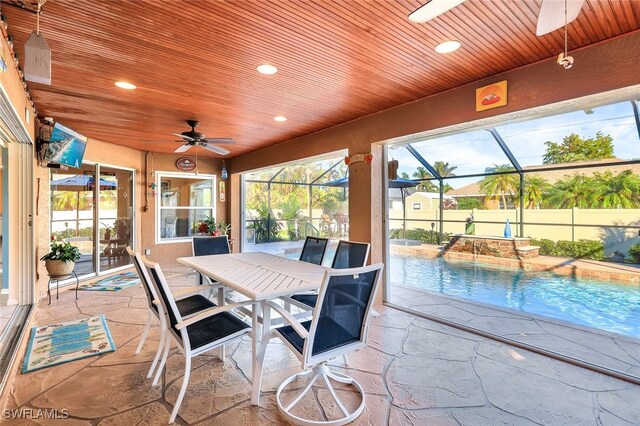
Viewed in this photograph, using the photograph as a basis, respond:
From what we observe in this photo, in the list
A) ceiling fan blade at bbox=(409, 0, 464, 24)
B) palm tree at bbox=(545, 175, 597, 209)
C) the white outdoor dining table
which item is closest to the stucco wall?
the white outdoor dining table

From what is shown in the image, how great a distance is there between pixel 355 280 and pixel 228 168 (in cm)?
669

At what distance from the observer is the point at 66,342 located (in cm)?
298

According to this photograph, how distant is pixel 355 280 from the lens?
179cm

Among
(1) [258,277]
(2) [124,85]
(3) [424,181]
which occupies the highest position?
(2) [124,85]

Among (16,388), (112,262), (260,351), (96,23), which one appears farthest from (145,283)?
(112,262)

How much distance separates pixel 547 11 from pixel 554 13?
0.12ft

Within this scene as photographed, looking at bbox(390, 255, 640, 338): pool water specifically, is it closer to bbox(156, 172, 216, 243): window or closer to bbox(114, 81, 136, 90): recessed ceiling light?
bbox(114, 81, 136, 90): recessed ceiling light

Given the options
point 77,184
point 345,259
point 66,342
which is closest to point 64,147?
point 77,184

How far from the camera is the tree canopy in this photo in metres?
4.93

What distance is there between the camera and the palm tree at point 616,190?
496 centimetres

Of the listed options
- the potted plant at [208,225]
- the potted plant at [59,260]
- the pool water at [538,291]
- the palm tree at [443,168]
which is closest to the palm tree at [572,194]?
the pool water at [538,291]

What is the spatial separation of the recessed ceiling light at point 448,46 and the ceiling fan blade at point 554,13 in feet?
2.82

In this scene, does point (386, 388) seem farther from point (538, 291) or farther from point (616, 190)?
point (616, 190)

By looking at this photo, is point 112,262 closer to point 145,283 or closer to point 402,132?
point 145,283
